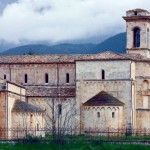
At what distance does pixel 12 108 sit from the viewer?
223 ft

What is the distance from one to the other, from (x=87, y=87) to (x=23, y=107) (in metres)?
6.61

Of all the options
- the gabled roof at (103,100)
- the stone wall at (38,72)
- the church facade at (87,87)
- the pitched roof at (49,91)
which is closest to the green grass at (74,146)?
the church facade at (87,87)

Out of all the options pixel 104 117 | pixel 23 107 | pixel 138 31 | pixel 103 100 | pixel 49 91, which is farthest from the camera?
pixel 138 31

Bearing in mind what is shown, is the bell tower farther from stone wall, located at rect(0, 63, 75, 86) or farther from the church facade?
stone wall, located at rect(0, 63, 75, 86)

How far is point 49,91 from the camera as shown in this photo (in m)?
74.9

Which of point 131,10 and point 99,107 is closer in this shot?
point 99,107

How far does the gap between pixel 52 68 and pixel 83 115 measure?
7388mm

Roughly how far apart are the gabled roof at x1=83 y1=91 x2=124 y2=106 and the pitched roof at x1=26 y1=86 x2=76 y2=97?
2.63 meters

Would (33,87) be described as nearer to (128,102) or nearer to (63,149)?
(128,102)

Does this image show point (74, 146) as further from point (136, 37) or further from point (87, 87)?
point (136, 37)

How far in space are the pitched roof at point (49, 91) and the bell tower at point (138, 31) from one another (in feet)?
28.1

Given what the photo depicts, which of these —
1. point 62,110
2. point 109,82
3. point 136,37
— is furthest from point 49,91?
point 136,37

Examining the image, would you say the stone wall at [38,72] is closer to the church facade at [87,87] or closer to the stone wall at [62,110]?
the church facade at [87,87]

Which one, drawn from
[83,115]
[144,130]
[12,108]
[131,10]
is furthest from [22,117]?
[131,10]
